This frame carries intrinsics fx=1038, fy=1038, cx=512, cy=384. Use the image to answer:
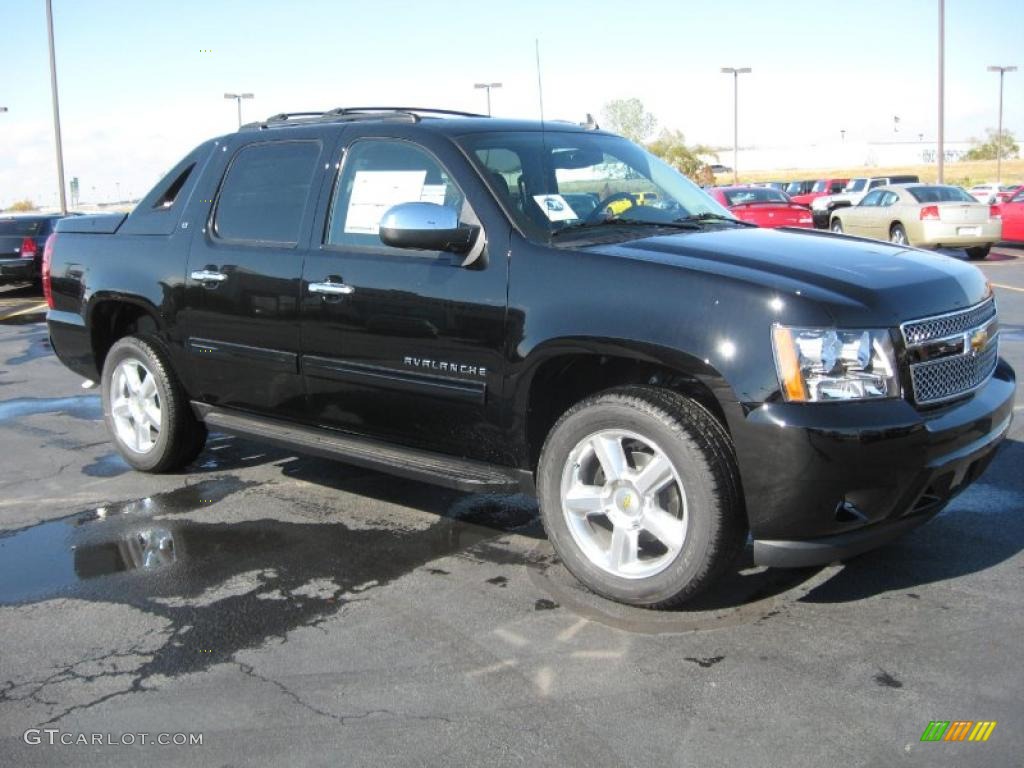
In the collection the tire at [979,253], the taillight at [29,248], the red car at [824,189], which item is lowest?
the tire at [979,253]

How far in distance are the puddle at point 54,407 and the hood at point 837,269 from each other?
536cm

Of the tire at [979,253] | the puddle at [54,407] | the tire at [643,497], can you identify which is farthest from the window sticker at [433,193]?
the tire at [979,253]

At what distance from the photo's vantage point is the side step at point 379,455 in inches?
168

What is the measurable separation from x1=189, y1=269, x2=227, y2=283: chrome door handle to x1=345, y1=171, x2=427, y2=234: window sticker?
2.75 feet

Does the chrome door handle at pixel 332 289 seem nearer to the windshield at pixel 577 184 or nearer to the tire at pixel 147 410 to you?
the windshield at pixel 577 184

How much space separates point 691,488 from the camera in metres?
3.62

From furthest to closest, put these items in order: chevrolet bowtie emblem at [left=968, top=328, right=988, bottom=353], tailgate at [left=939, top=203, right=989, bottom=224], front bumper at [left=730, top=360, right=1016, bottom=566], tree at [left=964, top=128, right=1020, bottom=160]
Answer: tree at [left=964, top=128, right=1020, bottom=160], tailgate at [left=939, top=203, right=989, bottom=224], chevrolet bowtie emblem at [left=968, top=328, right=988, bottom=353], front bumper at [left=730, top=360, right=1016, bottom=566]

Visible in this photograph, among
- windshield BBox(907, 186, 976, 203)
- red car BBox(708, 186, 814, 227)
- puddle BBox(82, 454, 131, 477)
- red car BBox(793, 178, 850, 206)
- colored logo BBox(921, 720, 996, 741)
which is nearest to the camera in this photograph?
colored logo BBox(921, 720, 996, 741)

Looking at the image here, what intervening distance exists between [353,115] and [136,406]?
2197 mm

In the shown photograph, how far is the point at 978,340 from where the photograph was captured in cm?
396

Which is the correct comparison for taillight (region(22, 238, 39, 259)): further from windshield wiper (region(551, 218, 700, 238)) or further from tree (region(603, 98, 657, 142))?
tree (region(603, 98, 657, 142))

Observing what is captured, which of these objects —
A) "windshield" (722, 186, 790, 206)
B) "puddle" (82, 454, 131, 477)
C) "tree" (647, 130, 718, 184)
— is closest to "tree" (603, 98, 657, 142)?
"tree" (647, 130, 718, 184)

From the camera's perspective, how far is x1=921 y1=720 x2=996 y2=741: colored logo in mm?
2896

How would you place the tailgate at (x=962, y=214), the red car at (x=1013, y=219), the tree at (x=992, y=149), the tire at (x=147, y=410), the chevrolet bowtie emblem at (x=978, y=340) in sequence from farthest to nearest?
the tree at (x=992, y=149) < the red car at (x=1013, y=219) < the tailgate at (x=962, y=214) < the tire at (x=147, y=410) < the chevrolet bowtie emblem at (x=978, y=340)
